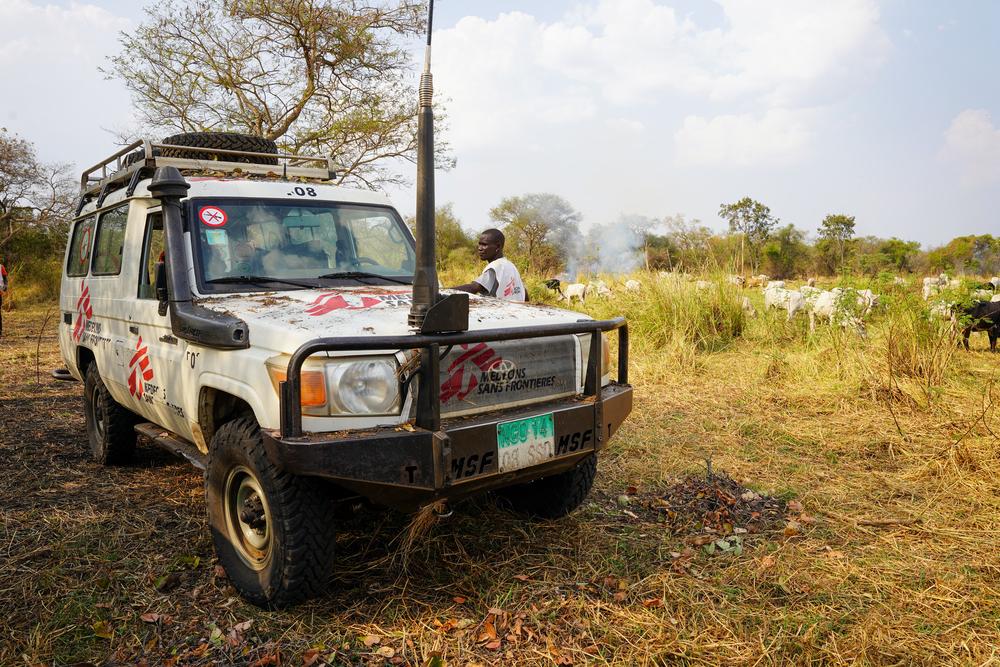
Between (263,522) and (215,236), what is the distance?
1.62m

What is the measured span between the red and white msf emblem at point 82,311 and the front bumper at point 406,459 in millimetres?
3242

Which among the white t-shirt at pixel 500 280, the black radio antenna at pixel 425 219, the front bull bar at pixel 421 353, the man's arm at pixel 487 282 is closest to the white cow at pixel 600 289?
the white t-shirt at pixel 500 280

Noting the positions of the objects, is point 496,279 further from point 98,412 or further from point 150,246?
point 98,412

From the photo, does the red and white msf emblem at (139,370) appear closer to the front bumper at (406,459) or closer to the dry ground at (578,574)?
the dry ground at (578,574)

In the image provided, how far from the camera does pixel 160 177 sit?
3.36 metres

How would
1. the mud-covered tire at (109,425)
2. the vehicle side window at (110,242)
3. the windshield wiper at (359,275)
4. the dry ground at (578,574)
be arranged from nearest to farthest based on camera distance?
the dry ground at (578,574), the windshield wiper at (359,275), the vehicle side window at (110,242), the mud-covered tire at (109,425)

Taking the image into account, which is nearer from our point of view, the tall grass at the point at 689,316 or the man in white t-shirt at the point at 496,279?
the man in white t-shirt at the point at 496,279

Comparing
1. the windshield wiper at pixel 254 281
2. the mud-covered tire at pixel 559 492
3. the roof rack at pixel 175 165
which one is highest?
the roof rack at pixel 175 165

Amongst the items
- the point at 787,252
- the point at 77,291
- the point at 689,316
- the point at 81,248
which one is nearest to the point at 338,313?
the point at 77,291

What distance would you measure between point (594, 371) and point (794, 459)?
266 cm

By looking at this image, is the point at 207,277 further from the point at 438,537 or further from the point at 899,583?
the point at 899,583

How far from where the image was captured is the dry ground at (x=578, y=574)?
2.69 meters

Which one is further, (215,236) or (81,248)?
(81,248)

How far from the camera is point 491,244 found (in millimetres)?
5133
